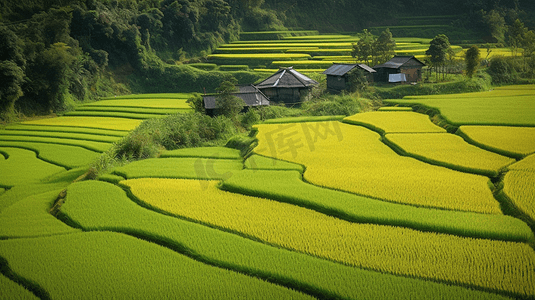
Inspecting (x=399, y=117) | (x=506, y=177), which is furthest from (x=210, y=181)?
(x=399, y=117)

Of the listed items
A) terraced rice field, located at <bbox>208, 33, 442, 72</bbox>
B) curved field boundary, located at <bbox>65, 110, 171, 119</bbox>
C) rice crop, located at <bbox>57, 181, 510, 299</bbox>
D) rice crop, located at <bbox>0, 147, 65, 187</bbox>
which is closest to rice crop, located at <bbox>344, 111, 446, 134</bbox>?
rice crop, located at <bbox>57, 181, 510, 299</bbox>

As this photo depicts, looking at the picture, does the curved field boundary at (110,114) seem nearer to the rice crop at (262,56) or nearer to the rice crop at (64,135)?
the rice crop at (64,135)

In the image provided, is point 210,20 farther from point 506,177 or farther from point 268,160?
point 506,177

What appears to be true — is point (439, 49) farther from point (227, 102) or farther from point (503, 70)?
point (227, 102)

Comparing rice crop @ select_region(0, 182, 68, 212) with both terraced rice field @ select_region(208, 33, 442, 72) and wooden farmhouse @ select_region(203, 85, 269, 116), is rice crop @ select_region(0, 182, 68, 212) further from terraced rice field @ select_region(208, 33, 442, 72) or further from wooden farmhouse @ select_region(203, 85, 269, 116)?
terraced rice field @ select_region(208, 33, 442, 72)

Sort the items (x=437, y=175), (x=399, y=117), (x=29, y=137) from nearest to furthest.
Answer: (x=437, y=175), (x=399, y=117), (x=29, y=137)

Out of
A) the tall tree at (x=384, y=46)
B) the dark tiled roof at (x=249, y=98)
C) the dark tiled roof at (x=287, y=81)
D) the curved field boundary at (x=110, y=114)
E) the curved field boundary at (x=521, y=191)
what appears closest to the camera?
the curved field boundary at (x=521, y=191)

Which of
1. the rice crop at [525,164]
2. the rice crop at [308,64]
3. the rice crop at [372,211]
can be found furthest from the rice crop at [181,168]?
the rice crop at [308,64]
